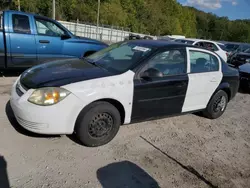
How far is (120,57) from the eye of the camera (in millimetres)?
4117

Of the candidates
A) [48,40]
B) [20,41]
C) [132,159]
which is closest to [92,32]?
[48,40]

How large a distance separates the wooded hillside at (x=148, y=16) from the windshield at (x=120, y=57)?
39962mm

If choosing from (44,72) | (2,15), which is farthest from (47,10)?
(44,72)

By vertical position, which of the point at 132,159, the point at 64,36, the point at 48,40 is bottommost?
the point at 132,159

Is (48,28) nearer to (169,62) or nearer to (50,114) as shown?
(169,62)

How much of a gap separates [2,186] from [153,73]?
2.40 m

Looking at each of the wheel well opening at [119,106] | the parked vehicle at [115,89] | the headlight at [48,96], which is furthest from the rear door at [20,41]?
the wheel well opening at [119,106]

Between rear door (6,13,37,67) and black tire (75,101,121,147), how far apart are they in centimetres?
378

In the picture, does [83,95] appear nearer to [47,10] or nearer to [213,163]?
[213,163]

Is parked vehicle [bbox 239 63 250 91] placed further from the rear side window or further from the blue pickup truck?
the rear side window

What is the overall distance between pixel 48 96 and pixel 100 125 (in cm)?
83

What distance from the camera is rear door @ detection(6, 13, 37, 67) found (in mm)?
5926

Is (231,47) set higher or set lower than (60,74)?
higher

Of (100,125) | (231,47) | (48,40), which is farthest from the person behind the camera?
(231,47)
